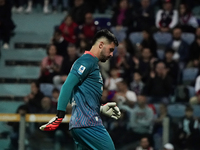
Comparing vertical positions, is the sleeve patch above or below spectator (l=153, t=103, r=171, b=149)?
above

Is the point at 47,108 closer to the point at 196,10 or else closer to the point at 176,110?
the point at 176,110

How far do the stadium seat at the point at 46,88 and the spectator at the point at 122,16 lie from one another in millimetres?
2703

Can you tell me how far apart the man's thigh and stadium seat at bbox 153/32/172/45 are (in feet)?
23.0

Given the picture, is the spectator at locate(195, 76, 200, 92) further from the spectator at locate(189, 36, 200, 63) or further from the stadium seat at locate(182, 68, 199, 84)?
the spectator at locate(189, 36, 200, 63)

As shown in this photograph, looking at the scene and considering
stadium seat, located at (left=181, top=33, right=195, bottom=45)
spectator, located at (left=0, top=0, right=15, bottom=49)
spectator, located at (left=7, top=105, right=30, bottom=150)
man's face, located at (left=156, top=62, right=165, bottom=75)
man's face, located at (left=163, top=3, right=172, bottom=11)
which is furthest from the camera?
spectator, located at (left=0, top=0, right=15, bottom=49)

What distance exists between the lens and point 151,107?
27.9 ft

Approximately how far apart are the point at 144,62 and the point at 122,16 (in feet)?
6.66

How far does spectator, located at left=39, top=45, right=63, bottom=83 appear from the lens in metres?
10.4

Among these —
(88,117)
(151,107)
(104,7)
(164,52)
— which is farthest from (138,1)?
(88,117)

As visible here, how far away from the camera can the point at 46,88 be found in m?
10.1

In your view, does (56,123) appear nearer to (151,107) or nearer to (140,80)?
(151,107)

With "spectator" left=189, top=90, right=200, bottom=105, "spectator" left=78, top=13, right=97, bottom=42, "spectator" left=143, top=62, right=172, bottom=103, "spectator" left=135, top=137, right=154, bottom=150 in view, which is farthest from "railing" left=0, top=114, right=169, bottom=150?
"spectator" left=78, top=13, right=97, bottom=42

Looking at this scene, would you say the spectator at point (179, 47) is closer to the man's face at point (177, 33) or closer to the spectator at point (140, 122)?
the man's face at point (177, 33)

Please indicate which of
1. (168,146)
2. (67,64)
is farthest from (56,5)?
(168,146)
